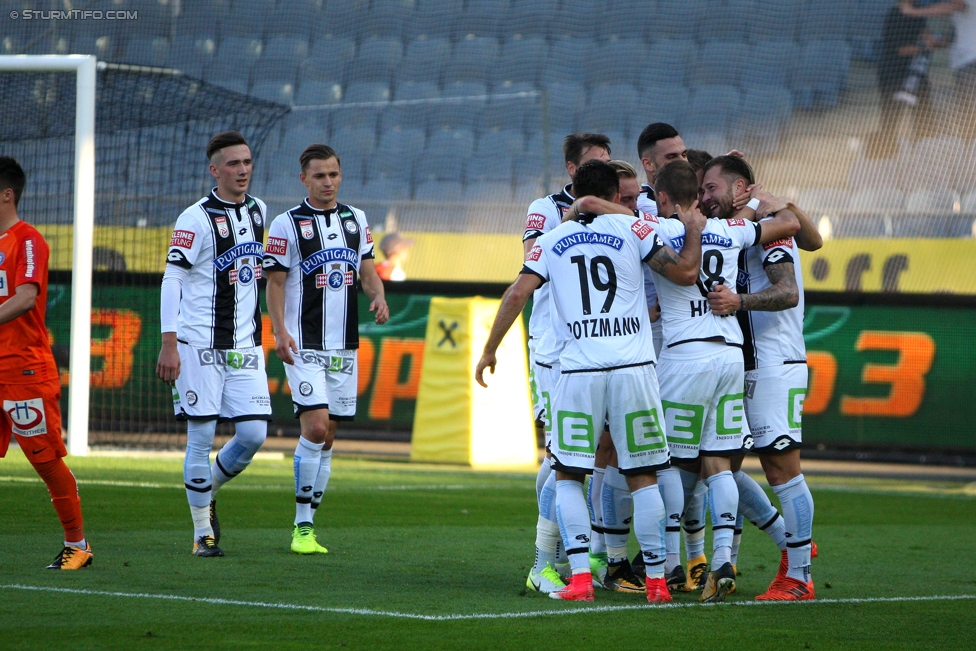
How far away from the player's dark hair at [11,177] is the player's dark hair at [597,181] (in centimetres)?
263

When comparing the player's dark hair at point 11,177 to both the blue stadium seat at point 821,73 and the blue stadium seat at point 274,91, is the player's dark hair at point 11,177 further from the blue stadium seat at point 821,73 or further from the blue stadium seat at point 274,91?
the blue stadium seat at point 274,91

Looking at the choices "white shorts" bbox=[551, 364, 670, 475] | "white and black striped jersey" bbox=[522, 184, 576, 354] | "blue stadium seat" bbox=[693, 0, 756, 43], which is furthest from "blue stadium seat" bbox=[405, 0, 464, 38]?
"white shorts" bbox=[551, 364, 670, 475]

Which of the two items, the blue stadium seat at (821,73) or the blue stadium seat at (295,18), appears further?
the blue stadium seat at (295,18)

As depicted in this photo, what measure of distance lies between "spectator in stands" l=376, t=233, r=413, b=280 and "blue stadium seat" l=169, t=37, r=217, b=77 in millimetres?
5999

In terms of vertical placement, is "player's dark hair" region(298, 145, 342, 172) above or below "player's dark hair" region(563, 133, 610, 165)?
below

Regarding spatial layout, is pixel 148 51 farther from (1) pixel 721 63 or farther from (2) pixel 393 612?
(2) pixel 393 612

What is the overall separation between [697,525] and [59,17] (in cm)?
1762

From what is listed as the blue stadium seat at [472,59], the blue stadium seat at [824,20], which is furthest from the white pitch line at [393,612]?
the blue stadium seat at [472,59]

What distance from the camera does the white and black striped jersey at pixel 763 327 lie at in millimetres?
6156

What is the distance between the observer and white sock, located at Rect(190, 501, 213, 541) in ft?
22.9

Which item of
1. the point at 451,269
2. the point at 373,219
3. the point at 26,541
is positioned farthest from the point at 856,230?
the point at 26,541

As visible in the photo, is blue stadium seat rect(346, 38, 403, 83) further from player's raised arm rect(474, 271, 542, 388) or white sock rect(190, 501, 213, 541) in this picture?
player's raised arm rect(474, 271, 542, 388)

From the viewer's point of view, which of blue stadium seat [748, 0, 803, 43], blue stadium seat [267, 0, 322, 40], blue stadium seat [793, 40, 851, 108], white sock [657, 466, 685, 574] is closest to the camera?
white sock [657, 466, 685, 574]

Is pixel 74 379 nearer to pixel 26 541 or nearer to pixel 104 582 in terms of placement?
pixel 26 541
